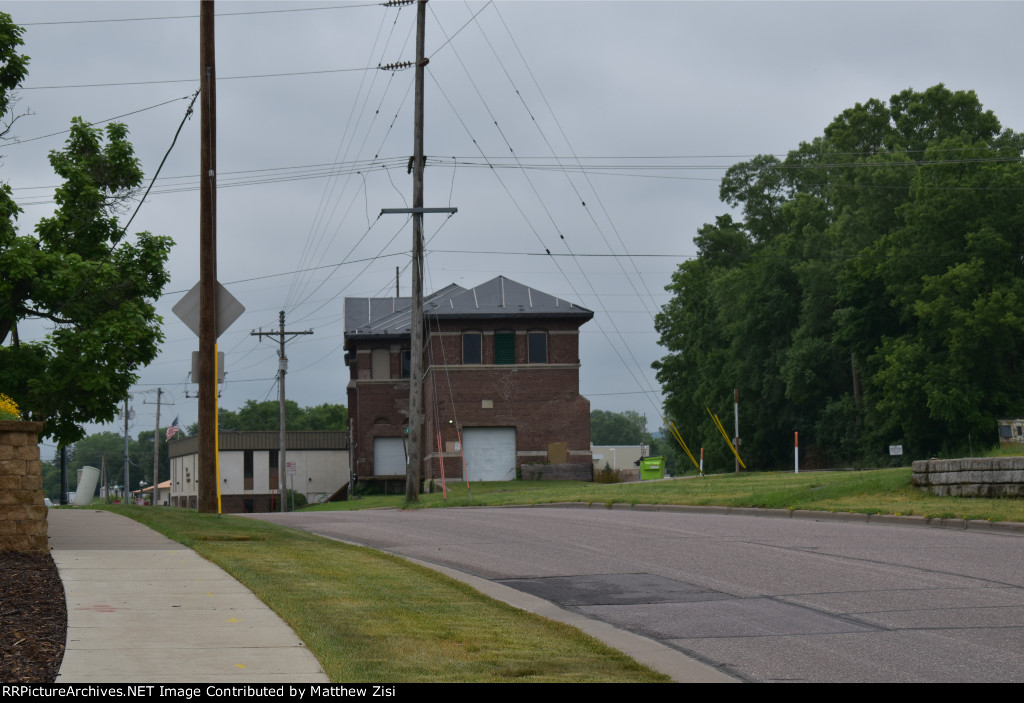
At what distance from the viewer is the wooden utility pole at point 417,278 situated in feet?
112

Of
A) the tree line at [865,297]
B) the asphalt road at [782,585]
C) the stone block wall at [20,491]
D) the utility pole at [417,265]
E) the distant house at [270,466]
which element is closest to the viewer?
the asphalt road at [782,585]

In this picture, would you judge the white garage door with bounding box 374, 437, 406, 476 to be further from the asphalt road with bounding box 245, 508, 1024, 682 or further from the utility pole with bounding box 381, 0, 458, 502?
the asphalt road with bounding box 245, 508, 1024, 682

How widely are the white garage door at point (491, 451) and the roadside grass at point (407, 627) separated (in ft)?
133

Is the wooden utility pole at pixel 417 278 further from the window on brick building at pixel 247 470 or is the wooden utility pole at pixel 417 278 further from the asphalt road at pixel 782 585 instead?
the window on brick building at pixel 247 470

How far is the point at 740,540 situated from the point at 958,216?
44227 mm

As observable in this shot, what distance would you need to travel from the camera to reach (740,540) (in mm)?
16016

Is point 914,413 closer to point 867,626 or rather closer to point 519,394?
point 519,394

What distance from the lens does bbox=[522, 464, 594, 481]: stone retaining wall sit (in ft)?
177

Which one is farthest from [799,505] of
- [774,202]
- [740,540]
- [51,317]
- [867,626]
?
[774,202]

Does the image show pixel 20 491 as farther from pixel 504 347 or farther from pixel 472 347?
pixel 504 347

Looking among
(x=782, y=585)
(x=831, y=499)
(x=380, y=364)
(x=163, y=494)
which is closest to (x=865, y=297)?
(x=380, y=364)

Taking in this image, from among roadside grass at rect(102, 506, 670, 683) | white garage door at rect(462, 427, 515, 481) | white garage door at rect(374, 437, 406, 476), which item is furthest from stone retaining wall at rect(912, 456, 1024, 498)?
white garage door at rect(374, 437, 406, 476)

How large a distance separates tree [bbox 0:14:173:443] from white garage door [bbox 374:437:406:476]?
143 ft

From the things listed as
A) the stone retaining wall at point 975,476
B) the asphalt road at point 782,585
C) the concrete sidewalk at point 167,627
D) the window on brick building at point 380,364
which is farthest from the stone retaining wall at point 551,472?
the concrete sidewalk at point 167,627
